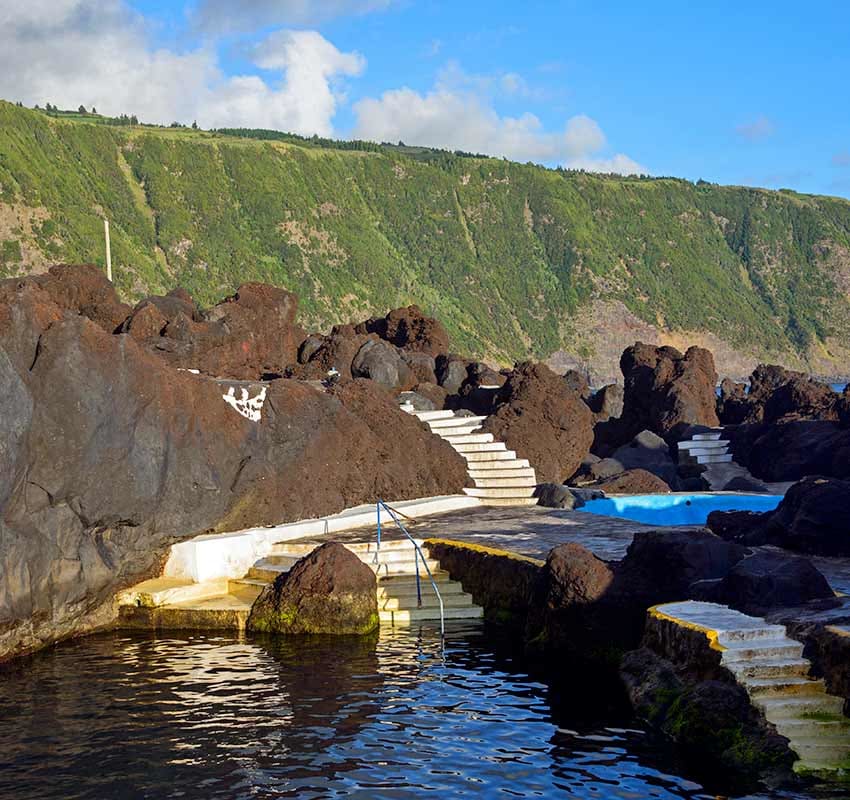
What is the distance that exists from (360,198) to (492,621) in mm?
142374

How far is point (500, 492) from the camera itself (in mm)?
21406

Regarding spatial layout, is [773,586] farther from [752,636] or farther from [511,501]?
[511,501]

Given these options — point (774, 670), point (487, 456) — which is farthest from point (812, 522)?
point (487, 456)

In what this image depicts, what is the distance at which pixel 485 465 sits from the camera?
73.4ft

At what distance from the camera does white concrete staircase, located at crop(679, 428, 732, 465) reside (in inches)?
1130

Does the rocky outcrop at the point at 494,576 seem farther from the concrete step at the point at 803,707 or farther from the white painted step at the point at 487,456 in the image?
the white painted step at the point at 487,456

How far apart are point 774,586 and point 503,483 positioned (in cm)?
1118

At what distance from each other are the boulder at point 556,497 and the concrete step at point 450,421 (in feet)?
10.7

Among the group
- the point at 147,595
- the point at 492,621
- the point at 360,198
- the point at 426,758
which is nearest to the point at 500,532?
the point at 492,621

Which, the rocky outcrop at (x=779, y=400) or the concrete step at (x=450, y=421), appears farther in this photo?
the rocky outcrop at (x=779, y=400)

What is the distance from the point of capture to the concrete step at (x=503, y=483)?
21.6 meters

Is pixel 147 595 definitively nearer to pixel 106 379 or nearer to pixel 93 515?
pixel 93 515

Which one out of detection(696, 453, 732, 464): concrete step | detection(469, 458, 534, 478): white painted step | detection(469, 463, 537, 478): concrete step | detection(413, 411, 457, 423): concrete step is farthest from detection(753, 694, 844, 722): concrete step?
detection(696, 453, 732, 464): concrete step

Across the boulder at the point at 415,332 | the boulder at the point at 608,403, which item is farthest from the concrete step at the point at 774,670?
the boulder at the point at 608,403
